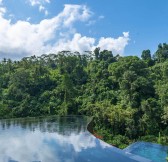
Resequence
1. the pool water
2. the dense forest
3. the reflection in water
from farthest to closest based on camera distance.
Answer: the dense forest
the pool water
the reflection in water

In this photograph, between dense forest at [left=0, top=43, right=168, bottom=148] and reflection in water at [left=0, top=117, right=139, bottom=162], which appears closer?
reflection in water at [left=0, top=117, right=139, bottom=162]

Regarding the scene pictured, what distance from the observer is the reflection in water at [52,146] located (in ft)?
51.8

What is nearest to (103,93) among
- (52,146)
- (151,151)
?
(52,146)

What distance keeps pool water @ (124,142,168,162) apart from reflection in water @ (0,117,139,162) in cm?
154

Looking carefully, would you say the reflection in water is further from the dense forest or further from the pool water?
the dense forest

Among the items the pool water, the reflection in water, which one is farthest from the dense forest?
the reflection in water

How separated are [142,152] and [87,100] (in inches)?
848

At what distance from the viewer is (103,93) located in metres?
37.3

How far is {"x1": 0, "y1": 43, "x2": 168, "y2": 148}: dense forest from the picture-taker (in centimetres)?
2250

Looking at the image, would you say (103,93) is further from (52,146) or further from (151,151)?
(151,151)

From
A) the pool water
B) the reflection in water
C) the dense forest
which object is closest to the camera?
the reflection in water

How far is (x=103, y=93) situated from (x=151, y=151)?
20069 mm

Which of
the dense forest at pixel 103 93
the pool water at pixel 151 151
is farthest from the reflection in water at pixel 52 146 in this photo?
the dense forest at pixel 103 93

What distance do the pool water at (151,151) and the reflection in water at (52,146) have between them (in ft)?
5.07
